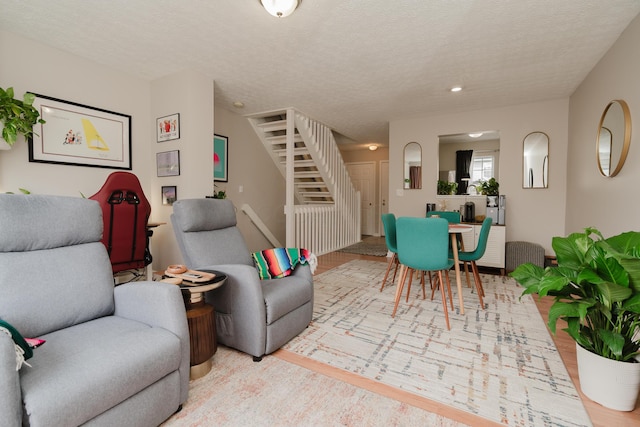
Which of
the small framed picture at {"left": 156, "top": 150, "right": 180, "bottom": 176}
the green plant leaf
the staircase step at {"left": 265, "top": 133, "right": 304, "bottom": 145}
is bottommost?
the green plant leaf

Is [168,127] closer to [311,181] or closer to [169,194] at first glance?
[169,194]

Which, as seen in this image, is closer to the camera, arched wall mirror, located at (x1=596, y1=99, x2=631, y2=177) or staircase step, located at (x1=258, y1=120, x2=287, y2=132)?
arched wall mirror, located at (x1=596, y1=99, x2=631, y2=177)

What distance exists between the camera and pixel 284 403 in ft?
5.07

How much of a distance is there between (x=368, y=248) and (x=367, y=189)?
250cm

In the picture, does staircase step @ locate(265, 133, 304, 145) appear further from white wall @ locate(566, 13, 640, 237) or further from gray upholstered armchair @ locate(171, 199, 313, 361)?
white wall @ locate(566, 13, 640, 237)

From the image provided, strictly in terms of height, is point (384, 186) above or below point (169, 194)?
above

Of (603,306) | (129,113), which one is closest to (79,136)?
(129,113)

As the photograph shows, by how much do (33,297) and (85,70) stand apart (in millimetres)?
2772

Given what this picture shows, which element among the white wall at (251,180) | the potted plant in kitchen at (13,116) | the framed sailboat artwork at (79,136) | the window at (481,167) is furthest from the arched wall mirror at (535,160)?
the potted plant in kitchen at (13,116)

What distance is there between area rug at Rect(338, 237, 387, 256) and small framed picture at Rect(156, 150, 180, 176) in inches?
134

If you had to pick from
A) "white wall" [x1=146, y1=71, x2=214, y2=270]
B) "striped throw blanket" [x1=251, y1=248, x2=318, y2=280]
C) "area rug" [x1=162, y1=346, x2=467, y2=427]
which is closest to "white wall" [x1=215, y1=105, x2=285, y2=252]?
"white wall" [x1=146, y1=71, x2=214, y2=270]

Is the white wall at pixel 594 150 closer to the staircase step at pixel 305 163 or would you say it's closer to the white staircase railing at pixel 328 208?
the white staircase railing at pixel 328 208

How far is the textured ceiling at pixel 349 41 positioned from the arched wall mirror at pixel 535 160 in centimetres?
61

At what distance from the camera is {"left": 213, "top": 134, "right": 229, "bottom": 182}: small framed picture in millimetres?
4551
